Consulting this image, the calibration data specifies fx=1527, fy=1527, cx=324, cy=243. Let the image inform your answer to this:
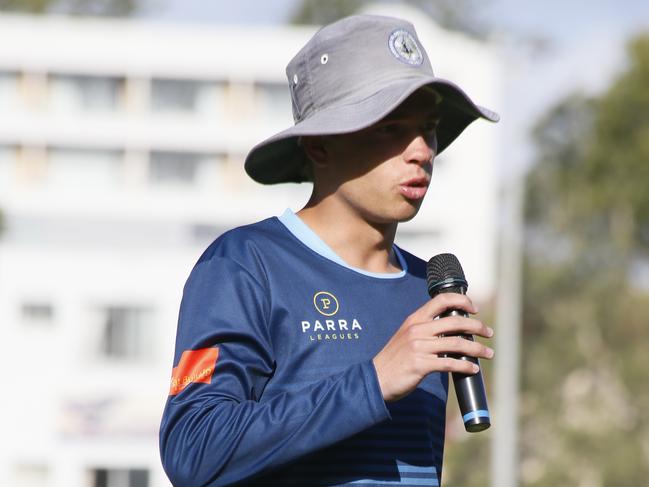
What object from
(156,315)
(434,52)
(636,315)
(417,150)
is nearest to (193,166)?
(434,52)

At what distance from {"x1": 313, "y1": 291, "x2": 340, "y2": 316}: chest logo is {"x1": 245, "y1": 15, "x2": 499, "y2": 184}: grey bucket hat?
359 mm

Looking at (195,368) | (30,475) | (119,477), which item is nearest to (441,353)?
(195,368)

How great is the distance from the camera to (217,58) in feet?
161

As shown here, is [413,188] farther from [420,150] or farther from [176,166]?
[176,166]

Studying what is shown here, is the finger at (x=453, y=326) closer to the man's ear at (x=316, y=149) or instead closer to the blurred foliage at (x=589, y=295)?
the man's ear at (x=316, y=149)

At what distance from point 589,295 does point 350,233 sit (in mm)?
37692

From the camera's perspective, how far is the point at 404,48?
351 centimetres

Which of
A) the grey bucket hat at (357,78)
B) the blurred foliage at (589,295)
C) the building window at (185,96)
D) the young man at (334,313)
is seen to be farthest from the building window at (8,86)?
the grey bucket hat at (357,78)

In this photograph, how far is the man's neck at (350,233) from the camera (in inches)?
139

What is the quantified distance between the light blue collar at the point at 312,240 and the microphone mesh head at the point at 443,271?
0.20 metres

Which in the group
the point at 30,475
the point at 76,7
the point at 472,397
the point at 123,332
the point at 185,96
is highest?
the point at 76,7

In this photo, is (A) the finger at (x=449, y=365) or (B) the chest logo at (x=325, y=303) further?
(B) the chest logo at (x=325, y=303)

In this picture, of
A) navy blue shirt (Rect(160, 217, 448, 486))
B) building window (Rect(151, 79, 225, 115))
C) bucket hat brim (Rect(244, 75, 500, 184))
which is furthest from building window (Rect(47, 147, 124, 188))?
navy blue shirt (Rect(160, 217, 448, 486))

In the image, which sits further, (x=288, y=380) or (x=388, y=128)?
(x=388, y=128)
